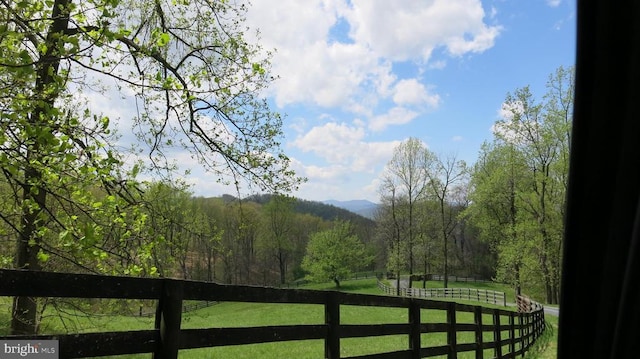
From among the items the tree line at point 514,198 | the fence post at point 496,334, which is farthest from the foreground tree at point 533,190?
the fence post at point 496,334

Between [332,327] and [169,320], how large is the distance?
5.95 feet

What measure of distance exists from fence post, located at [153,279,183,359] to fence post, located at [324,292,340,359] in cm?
168

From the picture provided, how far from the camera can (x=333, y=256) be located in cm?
6009

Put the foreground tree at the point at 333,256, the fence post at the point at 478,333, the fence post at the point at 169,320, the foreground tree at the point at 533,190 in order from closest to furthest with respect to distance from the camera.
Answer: the fence post at the point at 169,320 → the fence post at the point at 478,333 → the foreground tree at the point at 533,190 → the foreground tree at the point at 333,256

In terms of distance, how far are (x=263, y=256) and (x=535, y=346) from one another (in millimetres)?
61351

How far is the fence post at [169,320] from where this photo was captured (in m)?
3.00

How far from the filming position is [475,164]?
43.3m

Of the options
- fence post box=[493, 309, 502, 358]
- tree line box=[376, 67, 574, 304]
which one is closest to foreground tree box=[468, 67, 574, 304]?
tree line box=[376, 67, 574, 304]

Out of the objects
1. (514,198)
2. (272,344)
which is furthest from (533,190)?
(272,344)

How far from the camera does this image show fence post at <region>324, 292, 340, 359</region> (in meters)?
4.33

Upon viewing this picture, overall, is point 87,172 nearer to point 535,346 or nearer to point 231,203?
point 231,203

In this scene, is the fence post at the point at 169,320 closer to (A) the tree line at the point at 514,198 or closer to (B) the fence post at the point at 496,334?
(B) the fence post at the point at 496,334

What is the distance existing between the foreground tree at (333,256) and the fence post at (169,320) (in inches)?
2256

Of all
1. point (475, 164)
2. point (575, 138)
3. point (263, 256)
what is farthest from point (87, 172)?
point (263, 256)
